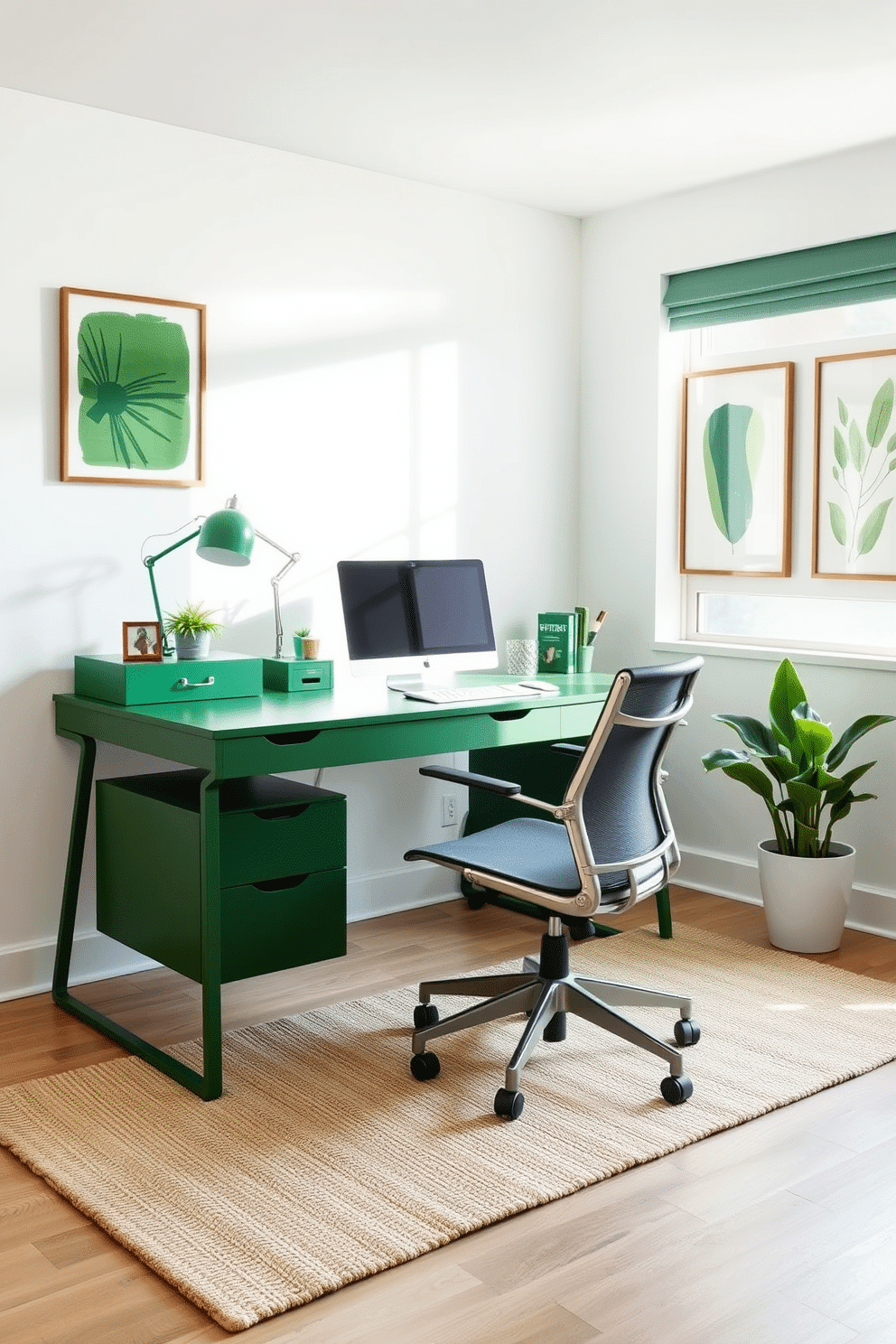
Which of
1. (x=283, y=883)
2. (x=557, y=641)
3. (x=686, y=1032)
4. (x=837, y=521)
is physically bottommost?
(x=686, y=1032)

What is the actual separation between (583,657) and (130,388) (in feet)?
5.30

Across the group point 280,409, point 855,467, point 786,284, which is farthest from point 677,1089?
point 786,284

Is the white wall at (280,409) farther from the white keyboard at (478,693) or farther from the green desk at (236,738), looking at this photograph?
the white keyboard at (478,693)

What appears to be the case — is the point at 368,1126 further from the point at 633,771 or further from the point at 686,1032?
Answer: the point at 633,771

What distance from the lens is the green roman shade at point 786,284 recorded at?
3.64 metres

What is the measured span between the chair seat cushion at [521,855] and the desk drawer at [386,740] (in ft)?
0.91

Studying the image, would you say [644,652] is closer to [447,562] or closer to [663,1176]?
[447,562]

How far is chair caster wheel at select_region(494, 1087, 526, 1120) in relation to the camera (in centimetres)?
252

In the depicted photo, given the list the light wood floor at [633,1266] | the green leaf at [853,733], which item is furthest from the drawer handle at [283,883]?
the green leaf at [853,733]

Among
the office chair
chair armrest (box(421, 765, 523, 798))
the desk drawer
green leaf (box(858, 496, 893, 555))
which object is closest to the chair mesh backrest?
the office chair

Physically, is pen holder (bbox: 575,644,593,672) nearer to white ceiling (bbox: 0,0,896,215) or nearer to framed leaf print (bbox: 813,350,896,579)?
framed leaf print (bbox: 813,350,896,579)

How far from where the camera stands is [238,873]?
277 cm

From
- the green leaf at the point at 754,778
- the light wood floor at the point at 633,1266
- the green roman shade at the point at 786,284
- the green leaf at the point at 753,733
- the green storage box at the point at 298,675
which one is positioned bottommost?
the light wood floor at the point at 633,1266

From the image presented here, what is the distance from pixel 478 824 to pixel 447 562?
901mm
